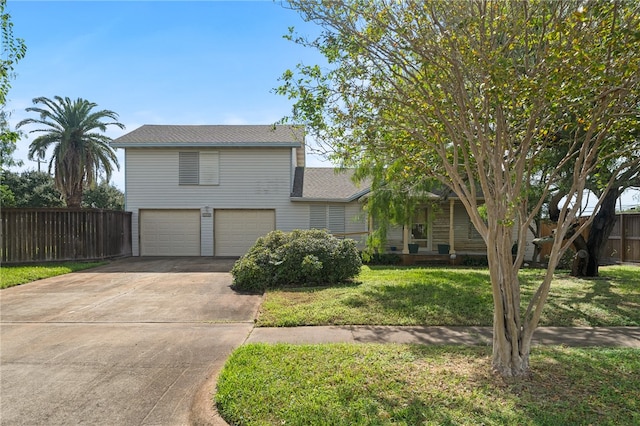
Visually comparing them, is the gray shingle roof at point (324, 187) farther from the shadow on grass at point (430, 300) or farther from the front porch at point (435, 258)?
the shadow on grass at point (430, 300)

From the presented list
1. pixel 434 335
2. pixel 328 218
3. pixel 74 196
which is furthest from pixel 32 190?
pixel 434 335

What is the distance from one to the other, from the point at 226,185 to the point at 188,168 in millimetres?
1915

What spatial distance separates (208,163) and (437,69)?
15.5m

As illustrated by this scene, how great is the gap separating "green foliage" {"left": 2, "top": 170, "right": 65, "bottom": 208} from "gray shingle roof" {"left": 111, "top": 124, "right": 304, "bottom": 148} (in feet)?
54.0

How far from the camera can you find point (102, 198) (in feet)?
132

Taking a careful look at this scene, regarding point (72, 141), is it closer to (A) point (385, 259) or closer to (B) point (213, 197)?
(B) point (213, 197)

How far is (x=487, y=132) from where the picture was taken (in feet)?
14.3

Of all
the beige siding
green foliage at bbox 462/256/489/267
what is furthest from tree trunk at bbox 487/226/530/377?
the beige siding

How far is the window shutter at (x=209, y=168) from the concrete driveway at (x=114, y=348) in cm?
827

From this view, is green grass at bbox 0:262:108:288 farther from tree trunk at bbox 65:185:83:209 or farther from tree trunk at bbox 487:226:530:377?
tree trunk at bbox 487:226:530:377

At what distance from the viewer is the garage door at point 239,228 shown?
1850 cm

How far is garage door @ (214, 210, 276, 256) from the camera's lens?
18500 mm

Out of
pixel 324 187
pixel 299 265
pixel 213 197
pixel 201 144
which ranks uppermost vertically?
pixel 201 144

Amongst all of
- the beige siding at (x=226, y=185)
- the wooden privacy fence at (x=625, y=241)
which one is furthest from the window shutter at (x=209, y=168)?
the wooden privacy fence at (x=625, y=241)
